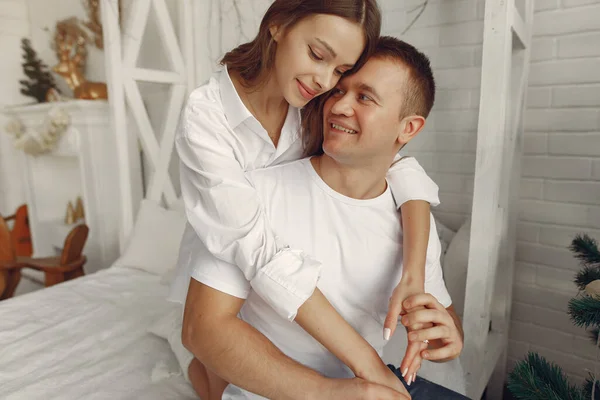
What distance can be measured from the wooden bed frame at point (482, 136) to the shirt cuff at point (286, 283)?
Result: 2.17 ft

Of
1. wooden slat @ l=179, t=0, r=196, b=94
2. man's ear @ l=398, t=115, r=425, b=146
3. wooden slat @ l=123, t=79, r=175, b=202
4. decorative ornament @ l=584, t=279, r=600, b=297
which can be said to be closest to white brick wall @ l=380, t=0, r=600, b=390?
man's ear @ l=398, t=115, r=425, b=146

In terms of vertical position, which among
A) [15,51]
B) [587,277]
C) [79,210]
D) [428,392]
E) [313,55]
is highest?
[15,51]

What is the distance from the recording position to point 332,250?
3.25 feet

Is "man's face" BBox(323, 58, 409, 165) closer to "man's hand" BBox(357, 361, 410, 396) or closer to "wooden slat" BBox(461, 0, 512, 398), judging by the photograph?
"wooden slat" BBox(461, 0, 512, 398)

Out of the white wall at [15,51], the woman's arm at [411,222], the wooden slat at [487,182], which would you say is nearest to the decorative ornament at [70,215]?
the white wall at [15,51]

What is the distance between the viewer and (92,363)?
138cm

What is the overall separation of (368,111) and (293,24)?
275mm

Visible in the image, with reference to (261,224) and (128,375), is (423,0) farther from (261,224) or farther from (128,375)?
(128,375)

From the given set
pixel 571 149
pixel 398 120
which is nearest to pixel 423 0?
pixel 571 149

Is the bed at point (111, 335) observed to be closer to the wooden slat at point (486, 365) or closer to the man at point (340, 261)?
the wooden slat at point (486, 365)

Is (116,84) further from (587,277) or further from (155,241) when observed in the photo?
(587,277)

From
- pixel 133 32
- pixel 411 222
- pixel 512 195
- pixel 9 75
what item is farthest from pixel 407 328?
pixel 9 75

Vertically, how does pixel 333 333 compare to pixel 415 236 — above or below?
below

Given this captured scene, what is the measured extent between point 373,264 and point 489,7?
30.0 inches
